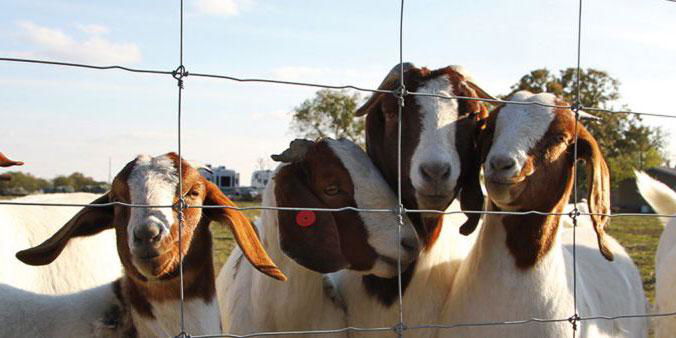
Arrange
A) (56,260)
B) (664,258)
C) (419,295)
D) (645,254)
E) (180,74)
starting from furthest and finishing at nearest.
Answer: (645,254), (664,258), (56,260), (419,295), (180,74)

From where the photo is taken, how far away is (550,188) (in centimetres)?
317

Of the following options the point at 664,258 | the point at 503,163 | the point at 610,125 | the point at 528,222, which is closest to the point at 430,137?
the point at 503,163

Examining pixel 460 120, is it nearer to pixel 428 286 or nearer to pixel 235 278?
pixel 428 286

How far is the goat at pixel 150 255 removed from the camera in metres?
2.62

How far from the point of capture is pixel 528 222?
3207 millimetres

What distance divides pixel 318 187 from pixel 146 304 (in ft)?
3.20

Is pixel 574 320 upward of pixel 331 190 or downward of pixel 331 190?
downward

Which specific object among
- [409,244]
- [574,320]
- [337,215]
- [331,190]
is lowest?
[574,320]

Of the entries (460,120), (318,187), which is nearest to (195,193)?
(318,187)

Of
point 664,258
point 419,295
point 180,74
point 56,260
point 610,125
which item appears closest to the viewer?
point 180,74

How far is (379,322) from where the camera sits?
139 inches

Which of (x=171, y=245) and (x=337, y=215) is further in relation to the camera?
(x=337, y=215)

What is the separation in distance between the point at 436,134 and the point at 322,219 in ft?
2.11

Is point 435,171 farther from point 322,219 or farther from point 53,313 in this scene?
point 53,313
